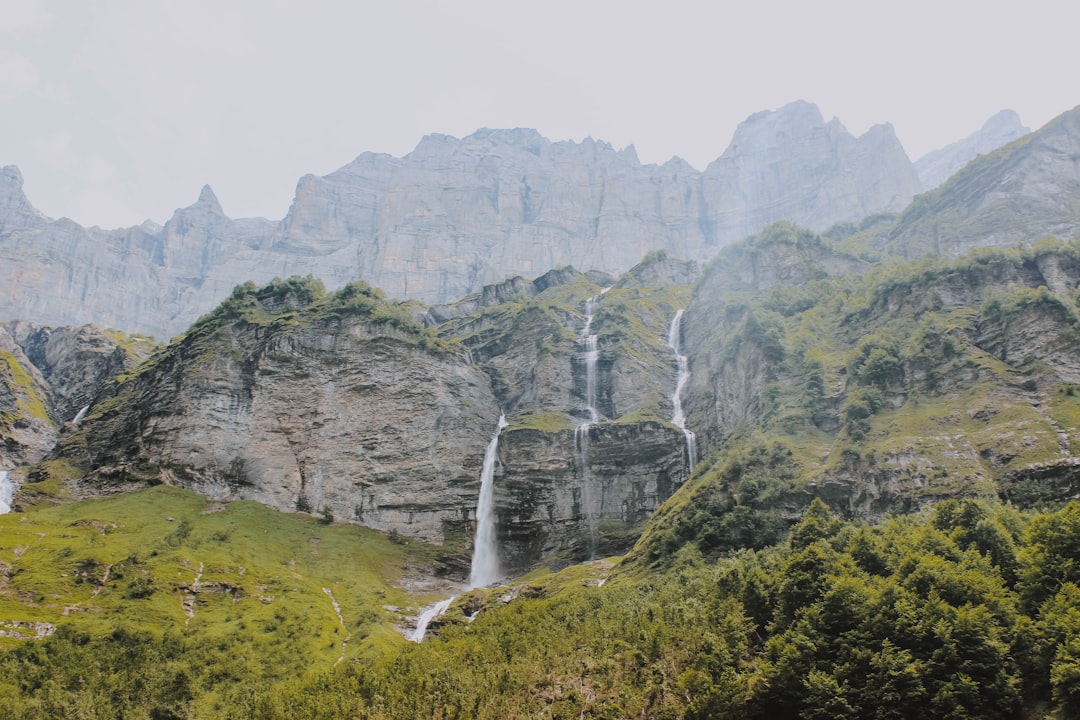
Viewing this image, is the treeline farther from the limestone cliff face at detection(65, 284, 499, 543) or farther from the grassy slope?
the limestone cliff face at detection(65, 284, 499, 543)

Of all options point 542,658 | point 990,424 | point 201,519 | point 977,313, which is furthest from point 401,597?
point 977,313

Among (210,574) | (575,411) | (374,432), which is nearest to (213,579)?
(210,574)

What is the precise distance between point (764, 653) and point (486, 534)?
→ 65147mm

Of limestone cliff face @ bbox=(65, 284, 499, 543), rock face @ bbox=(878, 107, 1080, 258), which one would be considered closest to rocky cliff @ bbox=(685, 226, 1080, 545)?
rock face @ bbox=(878, 107, 1080, 258)

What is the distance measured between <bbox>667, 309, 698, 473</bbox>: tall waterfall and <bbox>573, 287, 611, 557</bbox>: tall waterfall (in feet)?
48.1

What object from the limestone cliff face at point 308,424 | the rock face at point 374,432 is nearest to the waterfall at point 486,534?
the rock face at point 374,432

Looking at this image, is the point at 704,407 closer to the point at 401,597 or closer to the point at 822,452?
the point at 822,452

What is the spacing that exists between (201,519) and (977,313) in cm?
10107

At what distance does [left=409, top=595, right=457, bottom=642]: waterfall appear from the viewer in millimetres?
70312

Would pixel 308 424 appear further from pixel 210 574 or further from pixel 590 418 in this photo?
pixel 590 418

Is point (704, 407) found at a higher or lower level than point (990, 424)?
higher

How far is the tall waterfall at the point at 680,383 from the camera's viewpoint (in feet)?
338

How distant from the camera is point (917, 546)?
4206 cm

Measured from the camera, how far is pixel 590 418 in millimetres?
119375
